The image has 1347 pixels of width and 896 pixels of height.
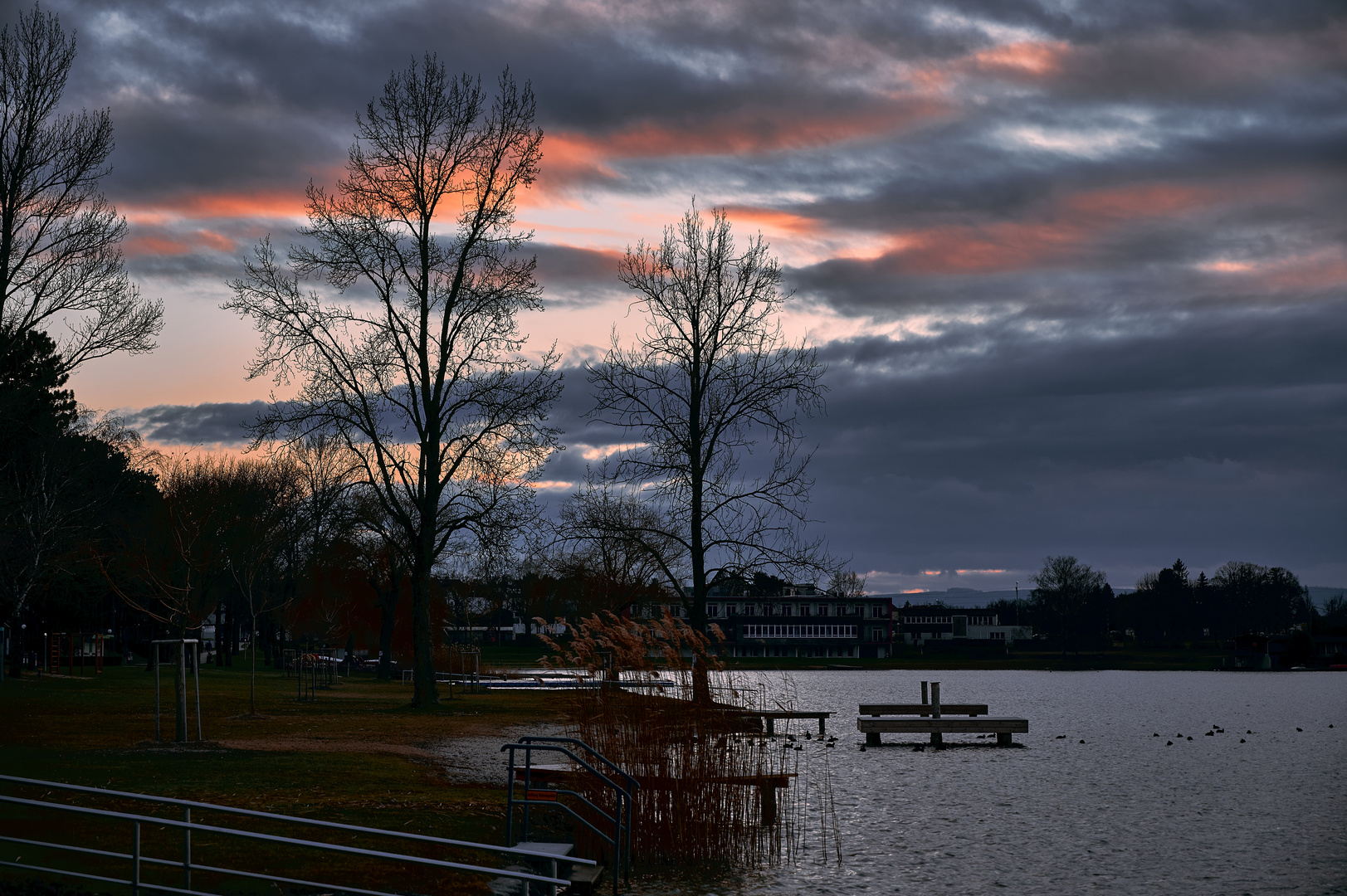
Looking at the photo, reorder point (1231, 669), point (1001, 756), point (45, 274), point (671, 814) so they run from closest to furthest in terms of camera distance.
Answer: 1. point (671, 814)
2. point (45, 274)
3. point (1001, 756)
4. point (1231, 669)

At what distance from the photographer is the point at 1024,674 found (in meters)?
128

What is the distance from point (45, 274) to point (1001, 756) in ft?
102

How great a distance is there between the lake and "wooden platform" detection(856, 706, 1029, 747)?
657 millimetres

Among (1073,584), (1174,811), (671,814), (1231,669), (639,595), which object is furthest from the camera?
(1073,584)

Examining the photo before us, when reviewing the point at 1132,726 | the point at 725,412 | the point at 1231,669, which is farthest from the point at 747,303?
the point at 1231,669

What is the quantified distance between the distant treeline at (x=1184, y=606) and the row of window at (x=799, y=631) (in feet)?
125

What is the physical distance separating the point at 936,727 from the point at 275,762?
76.2ft

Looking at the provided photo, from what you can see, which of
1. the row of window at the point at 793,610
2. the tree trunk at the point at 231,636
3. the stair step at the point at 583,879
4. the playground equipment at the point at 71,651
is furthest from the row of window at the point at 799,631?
the stair step at the point at 583,879

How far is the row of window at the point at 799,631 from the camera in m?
161

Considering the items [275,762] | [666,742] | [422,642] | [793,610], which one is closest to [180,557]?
[422,642]

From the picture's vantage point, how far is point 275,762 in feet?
74.0

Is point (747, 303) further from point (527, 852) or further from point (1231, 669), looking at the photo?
point (1231, 669)

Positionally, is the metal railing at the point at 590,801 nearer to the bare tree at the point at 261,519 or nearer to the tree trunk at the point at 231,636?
the bare tree at the point at 261,519

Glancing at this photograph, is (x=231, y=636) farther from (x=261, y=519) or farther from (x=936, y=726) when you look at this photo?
(x=936, y=726)
